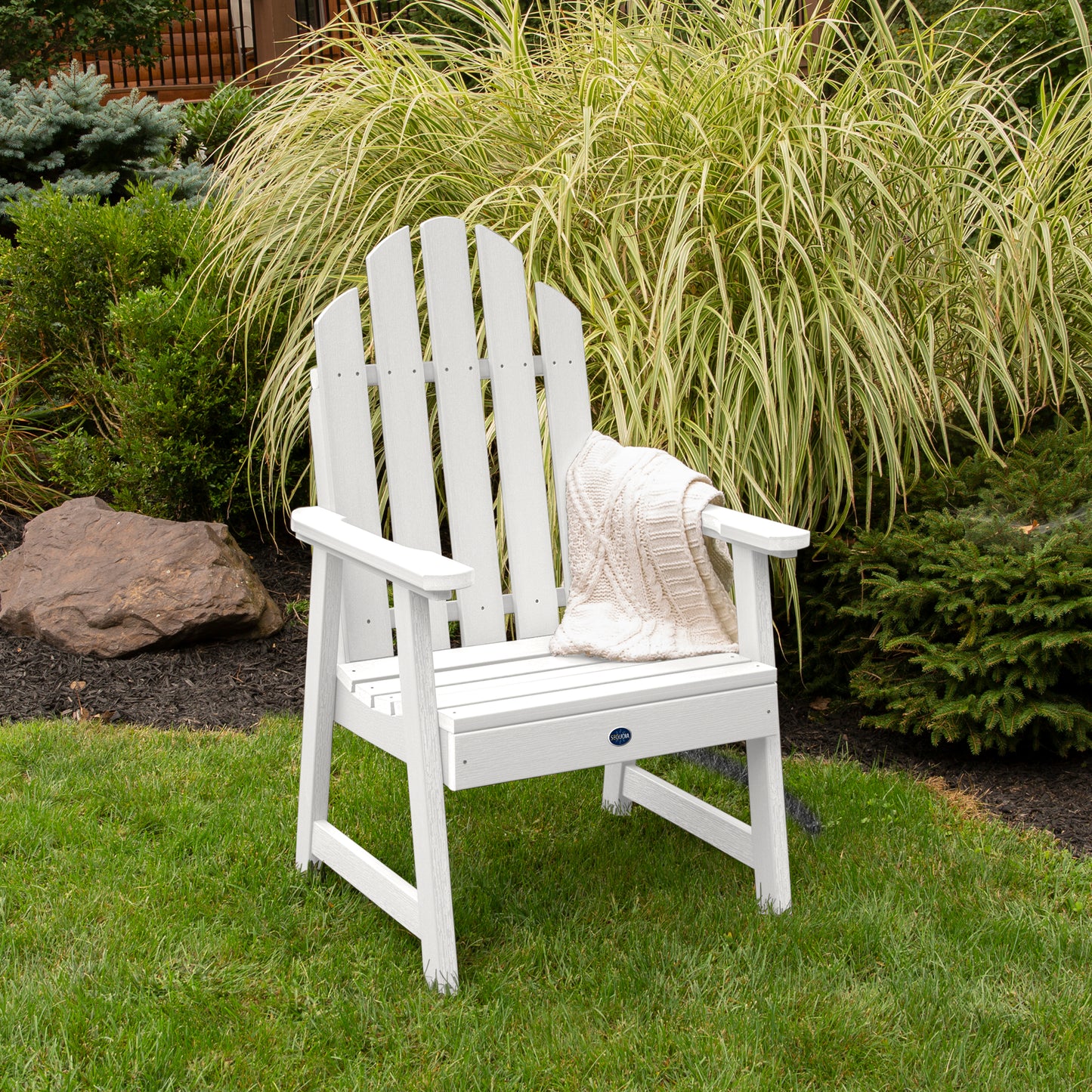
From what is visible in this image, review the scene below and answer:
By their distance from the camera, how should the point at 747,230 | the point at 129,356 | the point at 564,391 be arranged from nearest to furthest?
1. the point at 564,391
2. the point at 747,230
3. the point at 129,356

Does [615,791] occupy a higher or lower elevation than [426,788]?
lower

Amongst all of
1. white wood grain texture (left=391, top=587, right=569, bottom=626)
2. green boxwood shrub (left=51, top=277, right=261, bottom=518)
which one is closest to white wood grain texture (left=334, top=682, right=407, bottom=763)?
white wood grain texture (left=391, top=587, right=569, bottom=626)

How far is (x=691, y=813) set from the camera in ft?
7.50

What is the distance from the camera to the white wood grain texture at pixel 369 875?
1878 mm

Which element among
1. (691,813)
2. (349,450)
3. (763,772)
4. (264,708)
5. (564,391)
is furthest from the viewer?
(264,708)

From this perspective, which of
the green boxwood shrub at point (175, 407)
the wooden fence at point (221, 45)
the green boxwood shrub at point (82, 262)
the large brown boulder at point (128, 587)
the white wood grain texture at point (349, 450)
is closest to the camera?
the white wood grain texture at point (349, 450)

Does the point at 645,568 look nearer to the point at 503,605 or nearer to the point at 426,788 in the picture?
the point at 503,605

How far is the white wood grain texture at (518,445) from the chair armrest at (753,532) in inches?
15.8

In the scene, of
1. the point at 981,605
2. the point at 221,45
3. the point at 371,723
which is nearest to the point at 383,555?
the point at 371,723

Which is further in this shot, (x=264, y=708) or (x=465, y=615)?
(x=264, y=708)

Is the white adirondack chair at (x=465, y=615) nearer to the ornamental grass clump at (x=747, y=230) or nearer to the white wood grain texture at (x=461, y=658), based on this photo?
the white wood grain texture at (x=461, y=658)

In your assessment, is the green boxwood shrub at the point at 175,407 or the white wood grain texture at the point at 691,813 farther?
the green boxwood shrub at the point at 175,407

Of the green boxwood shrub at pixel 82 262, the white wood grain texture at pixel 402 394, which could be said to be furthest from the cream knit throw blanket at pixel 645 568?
the green boxwood shrub at pixel 82 262

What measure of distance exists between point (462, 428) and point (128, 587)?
1490 millimetres
